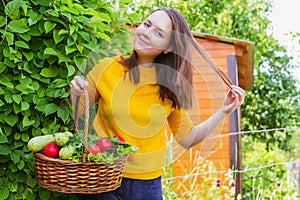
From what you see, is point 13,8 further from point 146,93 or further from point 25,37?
point 146,93

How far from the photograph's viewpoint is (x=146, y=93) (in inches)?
78.6

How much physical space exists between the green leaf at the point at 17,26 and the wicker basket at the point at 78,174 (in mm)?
463

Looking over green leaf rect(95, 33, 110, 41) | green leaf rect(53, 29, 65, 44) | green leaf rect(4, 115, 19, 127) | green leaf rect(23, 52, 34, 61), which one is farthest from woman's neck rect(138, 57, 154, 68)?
green leaf rect(4, 115, 19, 127)

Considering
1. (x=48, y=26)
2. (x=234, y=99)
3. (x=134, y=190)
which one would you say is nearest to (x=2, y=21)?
(x=48, y=26)

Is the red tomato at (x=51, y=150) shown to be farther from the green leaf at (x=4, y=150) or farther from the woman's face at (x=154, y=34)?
the woman's face at (x=154, y=34)

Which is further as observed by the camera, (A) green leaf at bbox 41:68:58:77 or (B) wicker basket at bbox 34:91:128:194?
(A) green leaf at bbox 41:68:58:77

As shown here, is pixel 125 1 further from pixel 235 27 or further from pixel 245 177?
pixel 235 27

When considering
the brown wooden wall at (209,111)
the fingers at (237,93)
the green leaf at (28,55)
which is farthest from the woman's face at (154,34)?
the brown wooden wall at (209,111)

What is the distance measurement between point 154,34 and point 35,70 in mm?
486

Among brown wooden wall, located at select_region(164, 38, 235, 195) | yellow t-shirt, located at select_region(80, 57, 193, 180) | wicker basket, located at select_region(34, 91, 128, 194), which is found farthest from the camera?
brown wooden wall, located at select_region(164, 38, 235, 195)

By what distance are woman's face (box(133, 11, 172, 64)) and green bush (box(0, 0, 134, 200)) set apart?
0.65 feet

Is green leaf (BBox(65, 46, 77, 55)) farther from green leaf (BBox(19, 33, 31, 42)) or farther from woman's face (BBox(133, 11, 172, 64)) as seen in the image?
woman's face (BBox(133, 11, 172, 64))

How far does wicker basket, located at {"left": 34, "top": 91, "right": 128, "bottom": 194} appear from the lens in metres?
1.70

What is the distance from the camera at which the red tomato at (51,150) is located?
1737 millimetres
